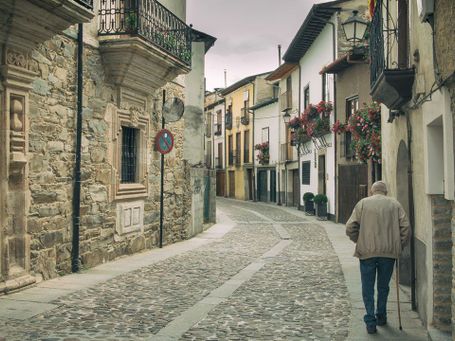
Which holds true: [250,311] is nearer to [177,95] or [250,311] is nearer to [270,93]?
[177,95]

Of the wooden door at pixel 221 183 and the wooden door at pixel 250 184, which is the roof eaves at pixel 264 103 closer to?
the wooden door at pixel 250 184

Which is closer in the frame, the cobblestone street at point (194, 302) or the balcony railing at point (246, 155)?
the cobblestone street at point (194, 302)

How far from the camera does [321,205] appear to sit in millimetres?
20359

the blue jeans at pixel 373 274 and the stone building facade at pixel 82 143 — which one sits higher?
the stone building facade at pixel 82 143

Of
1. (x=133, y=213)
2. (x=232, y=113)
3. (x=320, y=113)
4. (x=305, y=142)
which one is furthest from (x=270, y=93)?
(x=133, y=213)

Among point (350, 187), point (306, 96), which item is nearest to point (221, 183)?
point (306, 96)

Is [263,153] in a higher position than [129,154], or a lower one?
higher

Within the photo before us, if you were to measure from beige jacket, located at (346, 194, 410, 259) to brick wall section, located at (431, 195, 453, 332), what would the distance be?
1.54ft

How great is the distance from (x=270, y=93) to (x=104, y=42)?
2767cm

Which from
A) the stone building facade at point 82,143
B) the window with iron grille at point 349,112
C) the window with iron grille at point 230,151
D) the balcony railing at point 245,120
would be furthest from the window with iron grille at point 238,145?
the stone building facade at point 82,143

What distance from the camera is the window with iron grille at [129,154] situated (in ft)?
34.2

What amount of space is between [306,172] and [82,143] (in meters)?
17.2

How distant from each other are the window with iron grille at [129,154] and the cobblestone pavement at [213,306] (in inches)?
73.1

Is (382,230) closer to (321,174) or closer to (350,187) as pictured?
(350,187)
